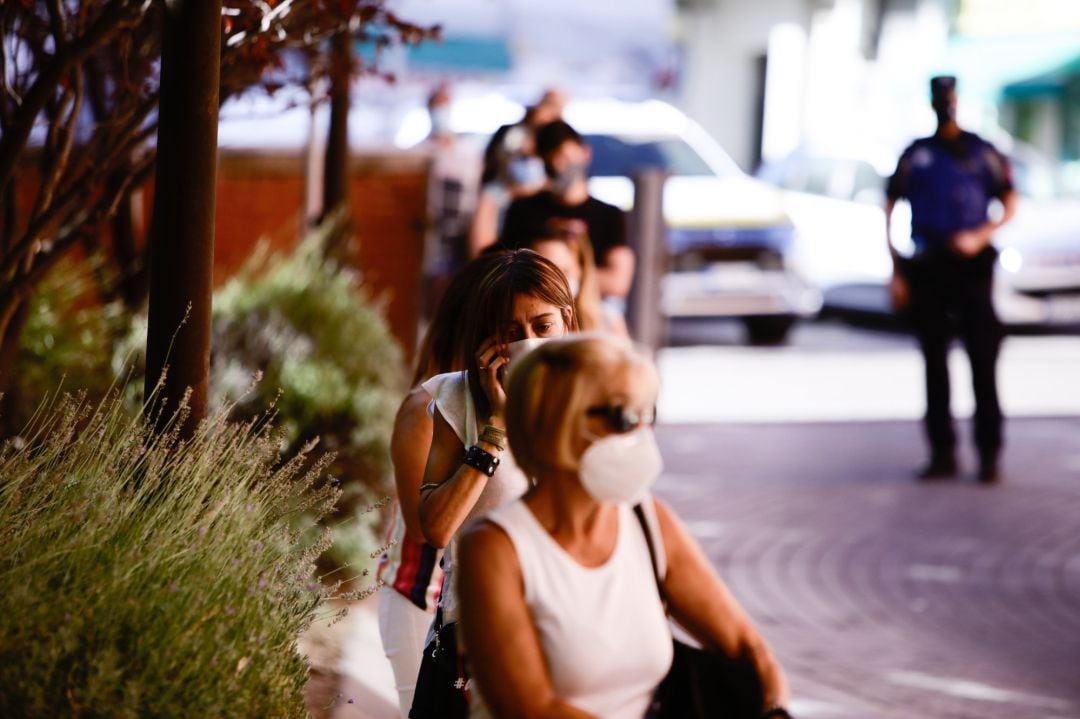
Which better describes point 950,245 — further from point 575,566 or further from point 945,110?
point 575,566

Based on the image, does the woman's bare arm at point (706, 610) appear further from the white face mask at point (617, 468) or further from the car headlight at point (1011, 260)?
the car headlight at point (1011, 260)

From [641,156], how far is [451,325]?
13810 mm

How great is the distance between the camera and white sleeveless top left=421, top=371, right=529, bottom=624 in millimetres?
3549

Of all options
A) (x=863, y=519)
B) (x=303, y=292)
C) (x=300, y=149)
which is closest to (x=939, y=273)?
(x=863, y=519)

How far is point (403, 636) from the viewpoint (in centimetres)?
387

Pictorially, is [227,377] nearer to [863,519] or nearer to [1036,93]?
[863,519]

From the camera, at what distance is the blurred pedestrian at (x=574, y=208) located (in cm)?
790

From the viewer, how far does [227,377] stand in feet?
22.6

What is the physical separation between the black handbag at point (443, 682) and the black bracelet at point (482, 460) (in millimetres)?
320

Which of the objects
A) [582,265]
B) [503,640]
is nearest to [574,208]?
[582,265]

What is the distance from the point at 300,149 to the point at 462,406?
10302 mm

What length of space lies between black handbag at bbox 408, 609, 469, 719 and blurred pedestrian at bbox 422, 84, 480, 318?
9.79 metres

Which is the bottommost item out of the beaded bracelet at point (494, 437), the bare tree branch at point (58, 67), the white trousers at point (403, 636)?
the white trousers at point (403, 636)

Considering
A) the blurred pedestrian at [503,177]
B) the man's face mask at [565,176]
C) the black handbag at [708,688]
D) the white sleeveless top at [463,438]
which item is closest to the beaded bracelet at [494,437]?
the white sleeveless top at [463,438]
